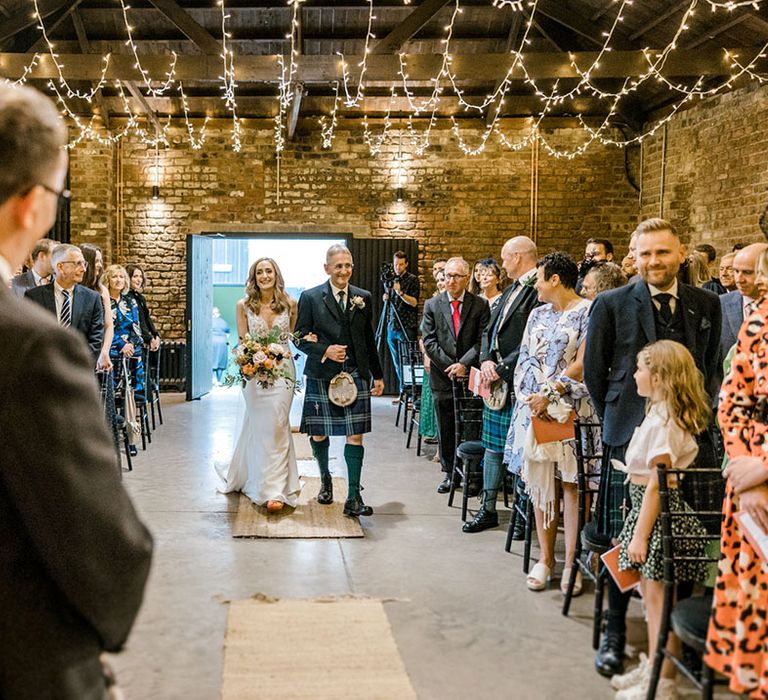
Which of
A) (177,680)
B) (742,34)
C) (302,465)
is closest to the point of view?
(177,680)

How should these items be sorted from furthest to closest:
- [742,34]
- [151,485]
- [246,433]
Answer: [742,34]
[151,485]
[246,433]

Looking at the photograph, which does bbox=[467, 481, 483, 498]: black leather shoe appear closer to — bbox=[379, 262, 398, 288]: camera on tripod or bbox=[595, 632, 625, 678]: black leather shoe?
bbox=[595, 632, 625, 678]: black leather shoe

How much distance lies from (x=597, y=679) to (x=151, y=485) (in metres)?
4.00

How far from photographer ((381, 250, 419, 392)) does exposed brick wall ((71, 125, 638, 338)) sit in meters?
1.87

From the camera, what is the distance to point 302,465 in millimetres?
6895

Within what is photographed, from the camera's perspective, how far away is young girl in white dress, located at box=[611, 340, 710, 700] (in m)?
2.78

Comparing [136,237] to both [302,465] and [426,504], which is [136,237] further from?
[426,504]

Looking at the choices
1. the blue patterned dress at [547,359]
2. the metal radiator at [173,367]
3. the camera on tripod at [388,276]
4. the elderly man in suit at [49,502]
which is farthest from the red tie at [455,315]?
the metal radiator at [173,367]

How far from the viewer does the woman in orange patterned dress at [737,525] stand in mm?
2070

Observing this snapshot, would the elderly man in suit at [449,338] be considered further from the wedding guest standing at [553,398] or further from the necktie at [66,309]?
the necktie at [66,309]

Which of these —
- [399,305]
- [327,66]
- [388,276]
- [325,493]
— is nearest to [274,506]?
[325,493]

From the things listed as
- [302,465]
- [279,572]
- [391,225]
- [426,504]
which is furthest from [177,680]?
[391,225]

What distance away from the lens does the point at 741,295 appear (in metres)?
4.90

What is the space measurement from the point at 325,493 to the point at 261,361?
1.06 meters
